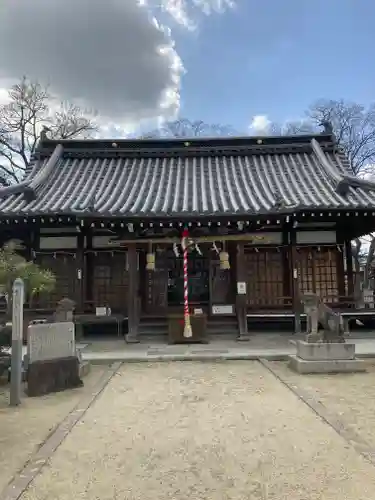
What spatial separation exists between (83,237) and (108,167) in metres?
4.32

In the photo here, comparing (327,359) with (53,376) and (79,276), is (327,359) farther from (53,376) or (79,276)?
(79,276)

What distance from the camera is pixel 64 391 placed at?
6.79m

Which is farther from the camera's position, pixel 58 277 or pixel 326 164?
pixel 326 164

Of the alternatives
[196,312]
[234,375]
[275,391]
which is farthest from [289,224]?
[275,391]

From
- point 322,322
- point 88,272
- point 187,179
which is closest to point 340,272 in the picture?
point 322,322

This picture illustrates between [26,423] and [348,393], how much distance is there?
468 cm

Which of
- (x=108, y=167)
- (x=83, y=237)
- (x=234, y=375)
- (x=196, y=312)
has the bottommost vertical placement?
(x=234, y=375)

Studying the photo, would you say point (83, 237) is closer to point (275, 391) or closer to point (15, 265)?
point (15, 265)

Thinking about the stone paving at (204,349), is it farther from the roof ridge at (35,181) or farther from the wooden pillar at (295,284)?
the roof ridge at (35,181)

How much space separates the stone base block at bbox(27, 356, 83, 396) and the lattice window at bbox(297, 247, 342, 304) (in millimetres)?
8393

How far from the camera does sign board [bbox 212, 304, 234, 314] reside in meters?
12.6

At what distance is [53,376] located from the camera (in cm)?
677

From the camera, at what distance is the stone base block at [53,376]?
21.5ft

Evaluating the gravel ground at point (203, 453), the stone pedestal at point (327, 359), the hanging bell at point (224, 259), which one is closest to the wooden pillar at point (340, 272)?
the hanging bell at point (224, 259)
